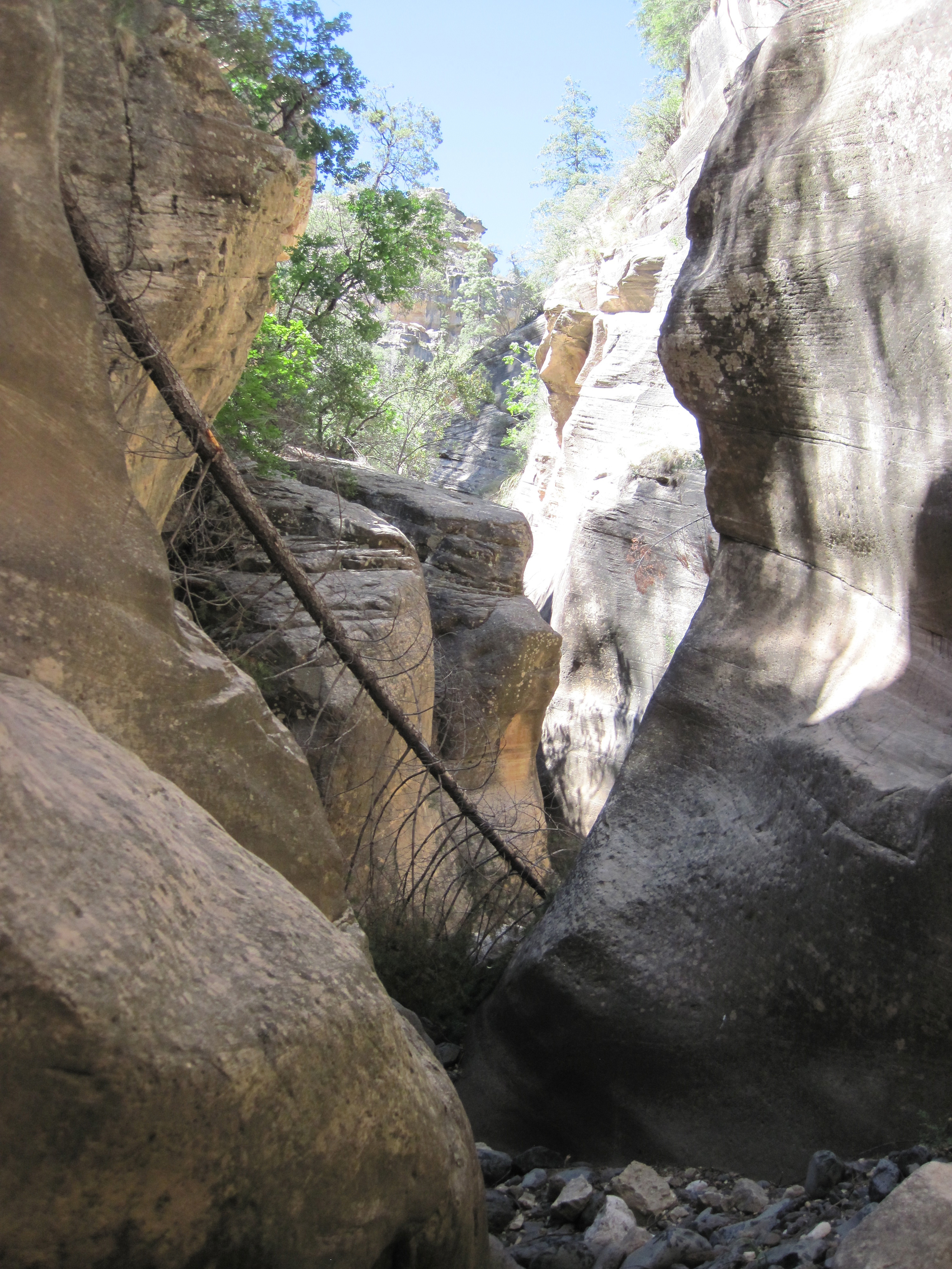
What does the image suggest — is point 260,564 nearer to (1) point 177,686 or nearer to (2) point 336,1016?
(1) point 177,686

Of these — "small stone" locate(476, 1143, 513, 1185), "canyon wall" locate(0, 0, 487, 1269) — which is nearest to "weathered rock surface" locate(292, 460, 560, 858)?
"small stone" locate(476, 1143, 513, 1185)

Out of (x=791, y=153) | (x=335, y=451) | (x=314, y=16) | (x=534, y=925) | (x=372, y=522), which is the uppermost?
(x=314, y=16)

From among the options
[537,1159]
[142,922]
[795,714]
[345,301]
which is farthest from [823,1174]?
[345,301]

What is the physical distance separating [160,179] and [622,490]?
31.3 feet

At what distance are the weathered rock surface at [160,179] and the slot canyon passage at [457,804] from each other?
2cm

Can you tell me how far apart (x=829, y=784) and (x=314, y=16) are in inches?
426

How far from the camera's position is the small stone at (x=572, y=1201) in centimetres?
373

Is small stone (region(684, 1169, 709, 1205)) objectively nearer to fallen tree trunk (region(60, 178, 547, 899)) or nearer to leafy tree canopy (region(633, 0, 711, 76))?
fallen tree trunk (region(60, 178, 547, 899))

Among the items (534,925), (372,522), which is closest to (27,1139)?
(534,925)

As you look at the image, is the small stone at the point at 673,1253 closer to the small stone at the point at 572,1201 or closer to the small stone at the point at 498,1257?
the small stone at the point at 498,1257

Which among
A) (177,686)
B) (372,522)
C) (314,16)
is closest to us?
(177,686)

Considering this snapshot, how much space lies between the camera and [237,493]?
5637 millimetres

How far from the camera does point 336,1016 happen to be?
2.55 metres

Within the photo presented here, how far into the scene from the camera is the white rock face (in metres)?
13.1
